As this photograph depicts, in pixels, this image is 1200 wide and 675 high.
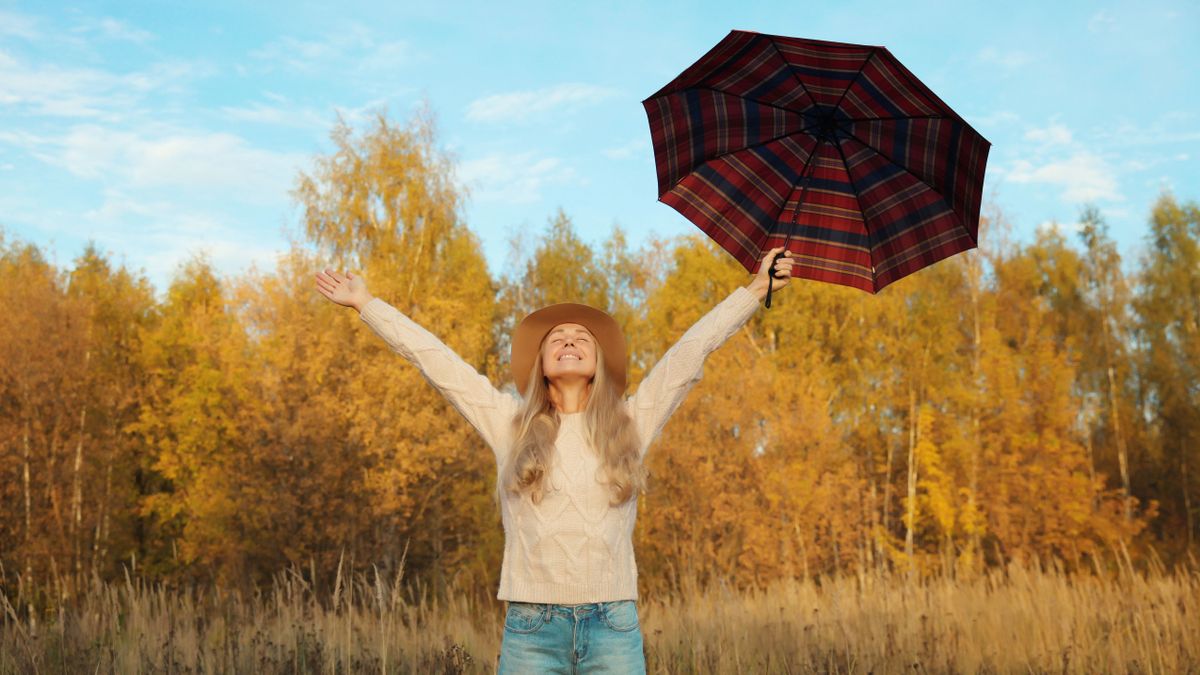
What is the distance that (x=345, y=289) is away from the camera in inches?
141

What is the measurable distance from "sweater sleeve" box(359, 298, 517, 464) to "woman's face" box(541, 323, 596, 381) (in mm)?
193

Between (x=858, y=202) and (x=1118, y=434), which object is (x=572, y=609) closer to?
(x=858, y=202)

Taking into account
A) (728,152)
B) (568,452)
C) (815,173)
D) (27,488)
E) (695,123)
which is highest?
(695,123)

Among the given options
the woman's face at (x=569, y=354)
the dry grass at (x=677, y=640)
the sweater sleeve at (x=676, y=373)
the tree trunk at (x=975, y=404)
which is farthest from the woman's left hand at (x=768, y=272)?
the tree trunk at (x=975, y=404)

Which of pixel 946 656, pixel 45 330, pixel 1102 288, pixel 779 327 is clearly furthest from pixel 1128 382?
pixel 45 330

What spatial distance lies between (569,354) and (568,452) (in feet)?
1.34

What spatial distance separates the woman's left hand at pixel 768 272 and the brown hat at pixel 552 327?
21.6 inches

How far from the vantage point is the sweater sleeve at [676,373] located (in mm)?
3451

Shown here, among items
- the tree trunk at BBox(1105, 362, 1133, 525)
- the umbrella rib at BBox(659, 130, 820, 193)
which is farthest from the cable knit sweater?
the tree trunk at BBox(1105, 362, 1133, 525)

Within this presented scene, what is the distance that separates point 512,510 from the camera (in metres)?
3.22

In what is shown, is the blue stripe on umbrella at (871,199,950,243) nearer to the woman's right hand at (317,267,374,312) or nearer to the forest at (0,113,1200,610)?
the woman's right hand at (317,267,374,312)

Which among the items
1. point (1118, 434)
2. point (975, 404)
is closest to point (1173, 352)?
point (1118, 434)

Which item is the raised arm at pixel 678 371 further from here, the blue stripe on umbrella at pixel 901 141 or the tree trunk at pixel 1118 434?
the tree trunk at pixel 1118 434

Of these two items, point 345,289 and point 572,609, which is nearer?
point 572,609
